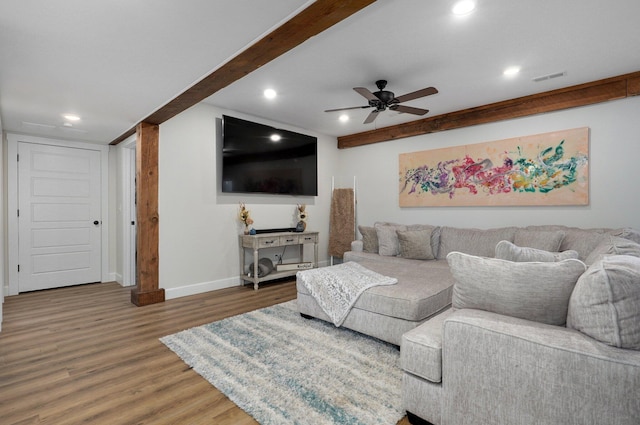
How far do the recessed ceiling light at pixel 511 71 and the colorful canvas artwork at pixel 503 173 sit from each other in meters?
1.04

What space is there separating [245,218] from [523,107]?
12.5 ft

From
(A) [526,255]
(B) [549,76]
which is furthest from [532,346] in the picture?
(B) [549,76]

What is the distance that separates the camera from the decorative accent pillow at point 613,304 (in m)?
1.13

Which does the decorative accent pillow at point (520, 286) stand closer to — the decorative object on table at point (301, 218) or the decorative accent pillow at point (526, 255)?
the decorative accent pillow at point (526, 255)

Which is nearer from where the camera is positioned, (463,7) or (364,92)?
(463,7)

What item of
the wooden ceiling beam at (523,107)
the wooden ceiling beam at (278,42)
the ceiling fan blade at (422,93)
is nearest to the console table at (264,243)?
the wooden ceiling beam at (278,42)

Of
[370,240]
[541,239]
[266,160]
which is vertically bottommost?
[370,240]

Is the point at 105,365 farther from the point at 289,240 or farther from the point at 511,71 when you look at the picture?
the point at 511,71

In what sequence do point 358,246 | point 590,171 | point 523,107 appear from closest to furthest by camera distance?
point 590,171, point 523,107, point 358,246

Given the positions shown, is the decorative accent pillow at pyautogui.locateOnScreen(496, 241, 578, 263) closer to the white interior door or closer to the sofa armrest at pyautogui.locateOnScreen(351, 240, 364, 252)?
the sofa armrest at pyautogui.locateOnScreen(351, 240, 364, 252)

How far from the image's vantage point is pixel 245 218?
4449mm

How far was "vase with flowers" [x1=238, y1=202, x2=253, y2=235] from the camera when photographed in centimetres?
443

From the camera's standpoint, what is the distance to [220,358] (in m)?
2.30

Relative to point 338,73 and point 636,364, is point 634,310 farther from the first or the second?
point 338,73
